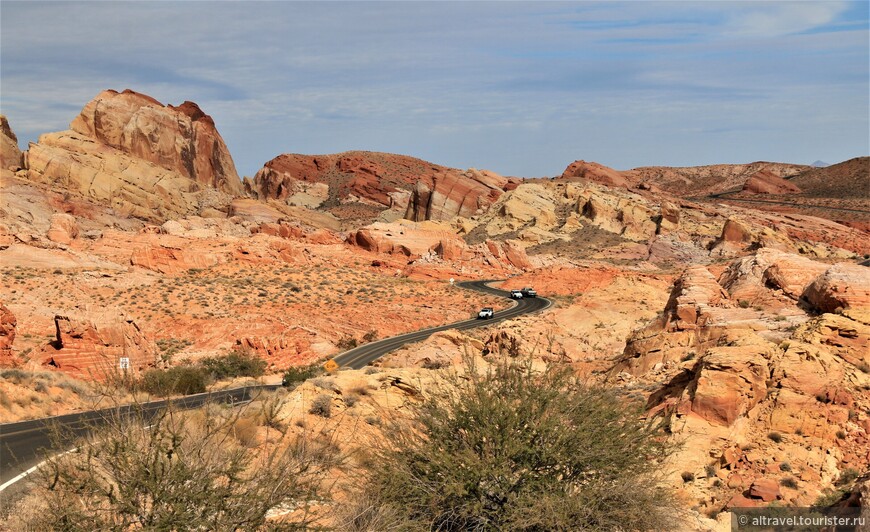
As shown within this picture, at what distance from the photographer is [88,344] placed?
3916 centimetres

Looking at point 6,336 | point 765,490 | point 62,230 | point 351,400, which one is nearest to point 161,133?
point 62,230

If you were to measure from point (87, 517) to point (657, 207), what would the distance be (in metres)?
129

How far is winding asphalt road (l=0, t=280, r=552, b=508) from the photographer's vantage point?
1330cm

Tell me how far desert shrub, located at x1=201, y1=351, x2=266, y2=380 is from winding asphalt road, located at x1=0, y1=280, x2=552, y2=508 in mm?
4327

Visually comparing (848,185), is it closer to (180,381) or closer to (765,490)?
(180,381)

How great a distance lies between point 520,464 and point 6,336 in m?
33.1

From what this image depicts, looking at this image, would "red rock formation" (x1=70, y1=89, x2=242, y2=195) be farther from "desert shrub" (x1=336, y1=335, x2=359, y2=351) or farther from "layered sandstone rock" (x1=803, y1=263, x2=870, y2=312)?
"layered sandstone rock" (x1=803, y1=263, x2=870, y2=312)

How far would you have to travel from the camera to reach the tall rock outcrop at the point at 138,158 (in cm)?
12283

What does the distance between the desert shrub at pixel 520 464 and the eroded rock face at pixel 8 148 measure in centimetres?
12489

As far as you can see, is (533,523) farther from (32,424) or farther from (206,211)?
(206,211)

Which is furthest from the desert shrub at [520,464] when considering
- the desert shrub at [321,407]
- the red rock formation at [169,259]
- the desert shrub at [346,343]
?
the red rock formation at [169,259]

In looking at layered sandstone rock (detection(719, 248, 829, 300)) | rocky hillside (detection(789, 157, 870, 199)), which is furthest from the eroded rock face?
rocky hillside (detection(789, 157, 870, 199))

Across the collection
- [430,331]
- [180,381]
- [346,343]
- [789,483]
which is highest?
[789,483]

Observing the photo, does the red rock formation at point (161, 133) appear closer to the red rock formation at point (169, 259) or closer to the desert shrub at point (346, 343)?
the red rock formation at point (169, 259)
